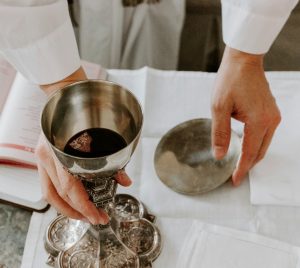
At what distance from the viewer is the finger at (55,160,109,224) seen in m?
0.50

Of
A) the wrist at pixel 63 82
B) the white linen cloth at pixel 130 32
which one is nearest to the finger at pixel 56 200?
the wrist at pixel 63 82

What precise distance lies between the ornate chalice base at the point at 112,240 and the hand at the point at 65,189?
0.05 m

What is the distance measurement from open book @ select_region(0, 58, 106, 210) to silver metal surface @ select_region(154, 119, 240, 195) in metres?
0.17

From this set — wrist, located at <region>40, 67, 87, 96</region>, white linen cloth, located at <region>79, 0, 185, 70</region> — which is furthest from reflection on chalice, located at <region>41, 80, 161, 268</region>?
white linen cloth, located at <region>79, 0, 185, 70</region>

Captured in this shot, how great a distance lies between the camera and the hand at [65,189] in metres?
0.50

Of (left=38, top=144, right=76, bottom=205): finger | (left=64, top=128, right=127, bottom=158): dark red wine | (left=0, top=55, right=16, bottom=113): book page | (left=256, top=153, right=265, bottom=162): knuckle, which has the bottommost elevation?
(left=0, top=55, right=16, bottom=113): book page

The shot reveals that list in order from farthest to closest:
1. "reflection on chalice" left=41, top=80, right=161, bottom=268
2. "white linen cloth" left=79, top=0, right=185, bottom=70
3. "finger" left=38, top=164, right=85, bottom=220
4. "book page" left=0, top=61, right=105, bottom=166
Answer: "white linen cloth" left=79, top=0, right=185, bottom=70 → "book page" left=0, top=61, right=105, bottom=166 → "finger" left=38, top=164, right=85, bottom=220 → "reflection on chalice" left=41, top=80, right=161, bottom=268

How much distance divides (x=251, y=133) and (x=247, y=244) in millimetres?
138

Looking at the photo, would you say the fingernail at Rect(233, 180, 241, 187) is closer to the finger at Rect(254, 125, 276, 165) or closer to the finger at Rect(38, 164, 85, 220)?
the finger at Rect(254, 125, 276, 165)

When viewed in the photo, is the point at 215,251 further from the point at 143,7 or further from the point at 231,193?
the point at 143,7

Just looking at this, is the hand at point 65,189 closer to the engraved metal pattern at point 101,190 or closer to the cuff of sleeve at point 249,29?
the engraved metal pattern at point 101,190

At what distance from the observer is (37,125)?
0.68 m

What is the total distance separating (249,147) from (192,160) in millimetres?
90

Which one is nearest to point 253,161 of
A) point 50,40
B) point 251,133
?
point 251,133
